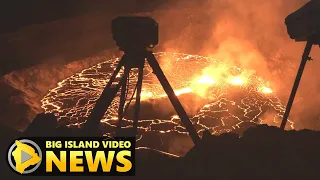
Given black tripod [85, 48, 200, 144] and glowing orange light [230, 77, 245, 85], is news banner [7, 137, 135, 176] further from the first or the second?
glowing orange light [230, 77, 245, 85]

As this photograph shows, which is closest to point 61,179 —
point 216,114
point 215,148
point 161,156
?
point 161,156

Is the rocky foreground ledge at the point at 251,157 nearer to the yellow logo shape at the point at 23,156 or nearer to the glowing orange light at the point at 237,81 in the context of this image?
the yellow logo shape at the point at 23,156

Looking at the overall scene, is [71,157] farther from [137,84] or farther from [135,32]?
[135,32]

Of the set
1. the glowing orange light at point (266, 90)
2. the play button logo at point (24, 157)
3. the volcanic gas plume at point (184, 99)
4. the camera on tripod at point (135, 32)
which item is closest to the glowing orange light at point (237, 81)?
the volcanic gas plume at point (184, 99)

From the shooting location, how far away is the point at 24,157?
816 cm

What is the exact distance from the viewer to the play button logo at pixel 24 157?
26.4ft

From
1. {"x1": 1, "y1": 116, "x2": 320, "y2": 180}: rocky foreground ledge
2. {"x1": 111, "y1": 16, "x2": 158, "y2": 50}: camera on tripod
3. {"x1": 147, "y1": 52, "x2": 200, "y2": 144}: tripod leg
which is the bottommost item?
{"x1": 1, "y1": 116, "x2": 320, "y2": 180}: rocky foreground ledge

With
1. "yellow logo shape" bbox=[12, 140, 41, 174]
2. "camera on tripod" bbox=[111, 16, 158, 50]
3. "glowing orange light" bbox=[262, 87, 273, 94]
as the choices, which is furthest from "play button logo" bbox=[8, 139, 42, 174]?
"glowing orange light" bbox=[262, 87, 273, 94]

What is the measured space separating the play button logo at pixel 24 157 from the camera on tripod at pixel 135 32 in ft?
11.9

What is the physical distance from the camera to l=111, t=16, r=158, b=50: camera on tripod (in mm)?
7922

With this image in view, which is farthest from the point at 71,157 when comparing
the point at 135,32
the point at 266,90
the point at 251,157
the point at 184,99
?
the point at 266,90

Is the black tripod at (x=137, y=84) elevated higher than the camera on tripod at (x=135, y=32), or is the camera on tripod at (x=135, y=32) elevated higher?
the camera on tripod at (x=135, y=32)

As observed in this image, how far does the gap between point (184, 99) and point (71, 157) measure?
16539 millimetres

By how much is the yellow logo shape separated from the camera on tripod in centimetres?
371
